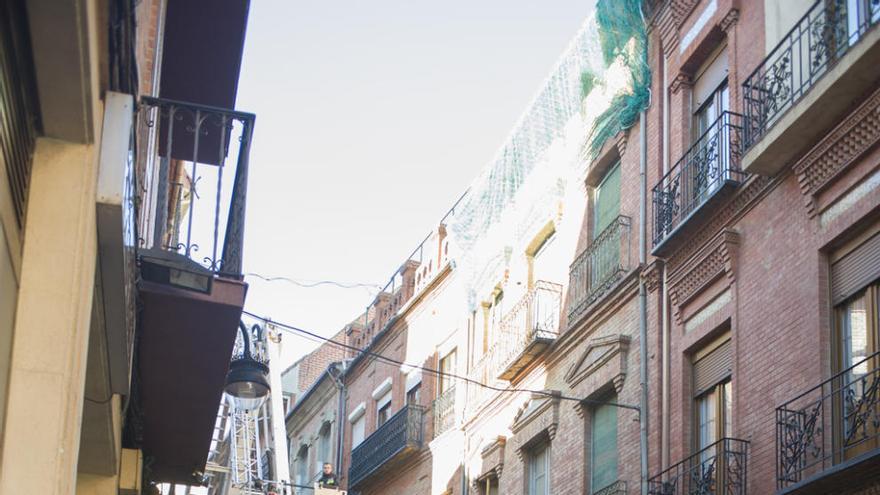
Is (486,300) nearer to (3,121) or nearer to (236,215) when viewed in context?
(236,215)

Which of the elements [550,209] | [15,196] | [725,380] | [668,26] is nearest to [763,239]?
[725,380]

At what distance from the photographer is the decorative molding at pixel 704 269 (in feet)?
51.8

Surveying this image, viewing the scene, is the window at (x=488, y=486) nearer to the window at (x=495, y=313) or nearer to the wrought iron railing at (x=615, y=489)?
the window at (x=495, y=313)

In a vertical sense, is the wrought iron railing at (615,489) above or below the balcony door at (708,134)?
below

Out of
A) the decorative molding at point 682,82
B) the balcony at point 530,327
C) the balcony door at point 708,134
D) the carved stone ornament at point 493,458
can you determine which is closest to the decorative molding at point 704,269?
the balcony door at point 708,134

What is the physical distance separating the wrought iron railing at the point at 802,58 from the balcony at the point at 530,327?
6544 millimetres

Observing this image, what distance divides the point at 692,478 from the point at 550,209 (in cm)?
776

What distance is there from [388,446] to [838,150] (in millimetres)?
17231

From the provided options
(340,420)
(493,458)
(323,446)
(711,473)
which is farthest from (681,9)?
(323,446)

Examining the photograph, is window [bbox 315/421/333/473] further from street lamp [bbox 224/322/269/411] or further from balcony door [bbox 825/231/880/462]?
balcony door [bbox 825/231/880/462]

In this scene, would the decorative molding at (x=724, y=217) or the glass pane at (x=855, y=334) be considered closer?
the glass pane at (x=855, y=334)

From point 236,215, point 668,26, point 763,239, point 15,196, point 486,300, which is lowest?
point 15,196

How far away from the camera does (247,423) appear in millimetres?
26188

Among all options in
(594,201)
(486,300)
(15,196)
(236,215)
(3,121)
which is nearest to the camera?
(3,121)
